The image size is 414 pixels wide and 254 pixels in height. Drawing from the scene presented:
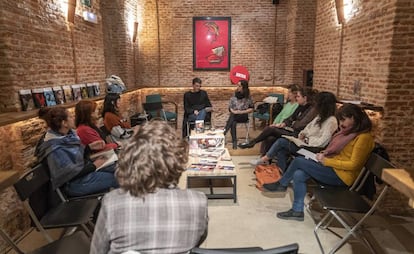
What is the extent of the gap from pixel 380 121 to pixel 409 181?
5.84 ft

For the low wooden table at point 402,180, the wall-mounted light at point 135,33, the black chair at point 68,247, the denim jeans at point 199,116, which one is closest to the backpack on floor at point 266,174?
the denim jeans at point 199,116

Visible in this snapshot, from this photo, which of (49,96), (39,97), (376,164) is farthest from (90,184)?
(376,164)

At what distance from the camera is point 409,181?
6.17ft

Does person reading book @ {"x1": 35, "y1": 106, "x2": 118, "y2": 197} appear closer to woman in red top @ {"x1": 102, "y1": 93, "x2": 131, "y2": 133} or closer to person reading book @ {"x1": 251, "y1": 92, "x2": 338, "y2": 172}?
woman in red top @ {"x1": 102, "y1": 93, "x2": 131, "y2": 133}

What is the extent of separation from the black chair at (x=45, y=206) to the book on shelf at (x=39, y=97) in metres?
1.36

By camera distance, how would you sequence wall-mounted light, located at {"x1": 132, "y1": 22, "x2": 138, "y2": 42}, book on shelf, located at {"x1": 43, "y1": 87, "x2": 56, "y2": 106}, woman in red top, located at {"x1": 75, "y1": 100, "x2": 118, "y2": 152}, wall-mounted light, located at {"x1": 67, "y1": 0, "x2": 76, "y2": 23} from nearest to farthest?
woman in red top, located at {"x1": 75, "y1": 100, "x2": 118, "y2": 152}, book on shelf, located at {"x1": 43, "y1": 87, "x2": 56, "y2": 106}, wall-mounted light, located at {"x1": 67, "y1": 0, "x2": 76, "y2": 23}, wall-mounted light, located at {"x1": 132, "y1": 22, "x2": 138, "y2": 42}

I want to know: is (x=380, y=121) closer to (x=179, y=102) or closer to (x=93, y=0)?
(x=93, y=0)

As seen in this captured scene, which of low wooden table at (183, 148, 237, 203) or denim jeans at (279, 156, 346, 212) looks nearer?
denim jeans at (279, 156, 346, 212)

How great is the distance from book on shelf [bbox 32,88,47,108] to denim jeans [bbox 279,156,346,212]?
3018 mm

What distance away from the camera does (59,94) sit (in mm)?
4145

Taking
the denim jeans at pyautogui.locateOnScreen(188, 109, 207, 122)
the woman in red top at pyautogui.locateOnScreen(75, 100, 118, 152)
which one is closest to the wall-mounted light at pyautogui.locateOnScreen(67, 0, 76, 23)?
the woman in red top at pyautogui.locateOnScreen(75, 100, 118, 152)

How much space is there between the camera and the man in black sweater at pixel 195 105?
6.56 metres

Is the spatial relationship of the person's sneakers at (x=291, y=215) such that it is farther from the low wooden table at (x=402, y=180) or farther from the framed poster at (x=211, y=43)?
the framed poster at (x=211, y=43)

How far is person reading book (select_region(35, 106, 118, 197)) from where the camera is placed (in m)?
2.70
